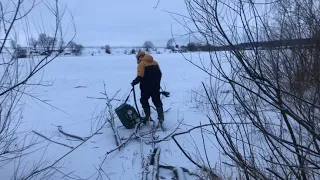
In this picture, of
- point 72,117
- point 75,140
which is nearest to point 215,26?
point 75,140

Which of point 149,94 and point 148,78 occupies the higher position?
point 148,78

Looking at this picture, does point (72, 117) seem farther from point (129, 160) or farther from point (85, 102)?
point (129, 160)

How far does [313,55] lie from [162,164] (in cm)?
300

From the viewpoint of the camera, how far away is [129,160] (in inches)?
198

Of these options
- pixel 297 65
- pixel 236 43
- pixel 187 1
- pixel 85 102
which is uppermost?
pixel 187 1

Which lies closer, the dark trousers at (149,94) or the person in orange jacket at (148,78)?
the person in orange jacket at (148,78)

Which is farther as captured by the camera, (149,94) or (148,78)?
(149,94)

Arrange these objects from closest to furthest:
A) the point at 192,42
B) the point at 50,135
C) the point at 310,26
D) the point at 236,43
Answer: the point at 236,43 → the point at 192,42 → the point at 310,26 → the point at 50,135

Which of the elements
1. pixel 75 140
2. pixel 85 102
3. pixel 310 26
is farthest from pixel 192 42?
pixel 85 102

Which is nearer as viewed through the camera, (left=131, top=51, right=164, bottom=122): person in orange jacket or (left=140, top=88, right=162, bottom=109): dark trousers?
(left=131, top=51, right=164, bottom=122): person in orange jacket

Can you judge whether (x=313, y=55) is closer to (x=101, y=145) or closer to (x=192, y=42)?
(x=192, y=42)

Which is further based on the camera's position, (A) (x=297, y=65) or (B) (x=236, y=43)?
(A) (x=297, y=65)

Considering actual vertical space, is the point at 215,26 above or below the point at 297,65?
above

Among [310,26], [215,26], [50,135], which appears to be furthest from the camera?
[50,135]
